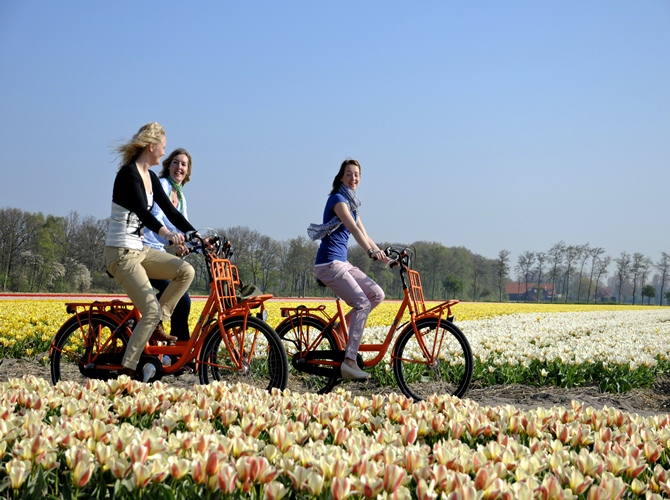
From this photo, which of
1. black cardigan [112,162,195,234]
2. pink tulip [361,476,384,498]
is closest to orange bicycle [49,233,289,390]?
black cardigan [112,162,195,234]

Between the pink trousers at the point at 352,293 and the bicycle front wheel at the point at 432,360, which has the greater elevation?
the pink trousers at the point at 352,293

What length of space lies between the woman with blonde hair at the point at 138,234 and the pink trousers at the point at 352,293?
4.04 ft

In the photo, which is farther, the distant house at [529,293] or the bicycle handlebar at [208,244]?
the distant house at [529,293]

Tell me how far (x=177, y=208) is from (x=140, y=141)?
1141 mm

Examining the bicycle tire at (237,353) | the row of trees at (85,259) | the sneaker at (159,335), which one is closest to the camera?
the bicycle tire at (237,353)

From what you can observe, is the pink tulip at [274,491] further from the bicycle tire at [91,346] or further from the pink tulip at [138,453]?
the bicycle tire at [91,346]

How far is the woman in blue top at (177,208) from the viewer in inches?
230

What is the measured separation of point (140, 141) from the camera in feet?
17.4

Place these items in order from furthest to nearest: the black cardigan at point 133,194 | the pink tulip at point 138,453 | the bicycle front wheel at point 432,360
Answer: the bicycle front wheel at point 432,360, the black cardigan at point 133,194, the pink tulip at point 138,453

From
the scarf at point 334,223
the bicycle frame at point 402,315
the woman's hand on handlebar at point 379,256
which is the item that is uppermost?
the scarf at point 334,223

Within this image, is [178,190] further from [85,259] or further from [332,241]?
[85,259]

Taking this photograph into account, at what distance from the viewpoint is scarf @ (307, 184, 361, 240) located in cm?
588

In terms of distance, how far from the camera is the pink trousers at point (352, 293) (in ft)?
18.7

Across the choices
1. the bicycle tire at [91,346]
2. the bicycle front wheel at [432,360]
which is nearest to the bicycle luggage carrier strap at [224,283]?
the bicycle tire at [91,346]
